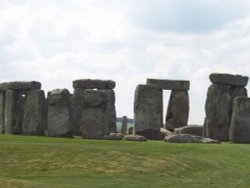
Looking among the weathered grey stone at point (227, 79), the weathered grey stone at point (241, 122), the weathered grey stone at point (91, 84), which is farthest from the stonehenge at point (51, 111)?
the weathered grey stone at point (241, 122)

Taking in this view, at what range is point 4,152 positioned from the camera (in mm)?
22875

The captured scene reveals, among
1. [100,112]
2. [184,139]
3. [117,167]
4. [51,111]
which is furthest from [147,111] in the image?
[117,167]

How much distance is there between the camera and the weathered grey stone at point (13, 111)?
37969mm

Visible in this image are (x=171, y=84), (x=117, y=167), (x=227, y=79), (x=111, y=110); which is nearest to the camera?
(x=117, y=167)

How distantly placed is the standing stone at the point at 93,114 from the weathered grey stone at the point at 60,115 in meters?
0.90

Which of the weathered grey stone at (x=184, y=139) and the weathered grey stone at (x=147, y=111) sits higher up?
the weathered grey stone at (x=147, y=111)

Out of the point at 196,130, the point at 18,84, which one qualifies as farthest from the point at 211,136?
the point at 18,84

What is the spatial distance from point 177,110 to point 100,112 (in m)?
12.1

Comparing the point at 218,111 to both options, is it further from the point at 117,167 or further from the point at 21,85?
the point at 117,167

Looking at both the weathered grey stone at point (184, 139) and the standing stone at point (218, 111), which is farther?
the standing stone at point (218, 111)

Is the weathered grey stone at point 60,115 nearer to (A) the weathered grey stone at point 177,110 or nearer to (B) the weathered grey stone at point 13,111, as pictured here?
→ (B) the weathered grey stone at point 13,111

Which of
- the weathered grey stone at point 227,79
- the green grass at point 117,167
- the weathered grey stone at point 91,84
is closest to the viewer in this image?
the green grass at point 117,167

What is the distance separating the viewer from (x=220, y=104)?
120 feet

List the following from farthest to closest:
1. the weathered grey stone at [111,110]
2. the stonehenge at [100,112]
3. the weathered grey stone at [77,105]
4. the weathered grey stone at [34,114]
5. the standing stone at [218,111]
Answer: the weathered grey stone at [111,110] → the weathered grey stone at [77,105] → the standing stone at [218,111] → the weathered grey stone at [34,114] → the stonehenge at [100,112]
